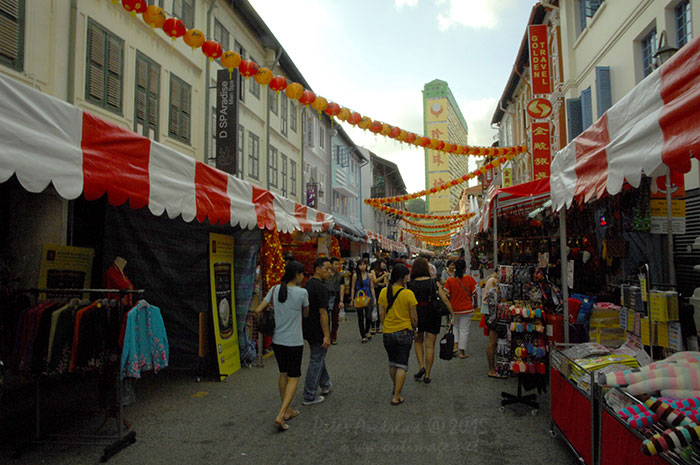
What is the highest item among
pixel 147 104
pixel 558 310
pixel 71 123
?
Result: pixel 147 104

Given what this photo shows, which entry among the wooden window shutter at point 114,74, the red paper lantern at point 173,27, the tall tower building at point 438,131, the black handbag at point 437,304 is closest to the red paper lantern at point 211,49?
the red paper lantern at point 173,27

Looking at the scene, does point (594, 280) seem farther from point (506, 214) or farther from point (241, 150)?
point (241, 150)

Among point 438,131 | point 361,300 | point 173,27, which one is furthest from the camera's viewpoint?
point 438,131

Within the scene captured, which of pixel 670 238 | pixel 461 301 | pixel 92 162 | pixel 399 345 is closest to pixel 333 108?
pixel 461 301

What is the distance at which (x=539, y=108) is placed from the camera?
1230cm

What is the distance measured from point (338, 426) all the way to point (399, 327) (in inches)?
58.6

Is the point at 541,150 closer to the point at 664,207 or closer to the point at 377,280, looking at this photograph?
the point at 377,280

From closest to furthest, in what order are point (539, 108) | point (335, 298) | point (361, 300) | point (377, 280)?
point (361, 300) → point (335, 298) → point (377, 280) → point (539, 108)

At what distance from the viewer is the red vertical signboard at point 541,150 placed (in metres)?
12.5

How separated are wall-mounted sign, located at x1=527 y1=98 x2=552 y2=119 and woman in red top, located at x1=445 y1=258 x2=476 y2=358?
6179 mm

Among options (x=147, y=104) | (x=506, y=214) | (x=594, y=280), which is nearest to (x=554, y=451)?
(x=594, y=280)

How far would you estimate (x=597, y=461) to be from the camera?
3.37 meters

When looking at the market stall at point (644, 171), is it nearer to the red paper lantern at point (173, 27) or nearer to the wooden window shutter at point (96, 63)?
the red paper lantern at point (173, 27)

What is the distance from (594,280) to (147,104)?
10374mm
